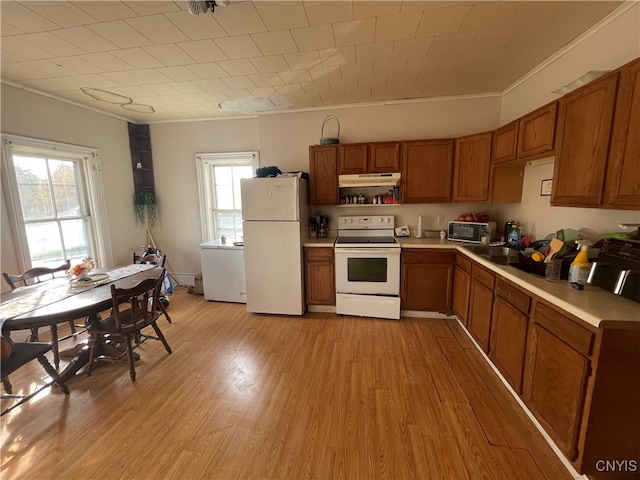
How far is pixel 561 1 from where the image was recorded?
1661mm

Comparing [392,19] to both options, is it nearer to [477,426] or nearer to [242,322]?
[477,426]

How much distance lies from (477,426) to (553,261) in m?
1.19

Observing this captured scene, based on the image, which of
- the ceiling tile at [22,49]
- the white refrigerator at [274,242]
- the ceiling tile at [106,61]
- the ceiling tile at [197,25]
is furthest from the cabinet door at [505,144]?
the ceiling tile at [22,49]

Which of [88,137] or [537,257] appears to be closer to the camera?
[537,257]

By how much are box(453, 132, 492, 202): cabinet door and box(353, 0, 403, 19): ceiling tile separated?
1.82m

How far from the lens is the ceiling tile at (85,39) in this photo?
193 cm

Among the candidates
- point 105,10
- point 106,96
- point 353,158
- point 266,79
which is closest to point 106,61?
point 105,10

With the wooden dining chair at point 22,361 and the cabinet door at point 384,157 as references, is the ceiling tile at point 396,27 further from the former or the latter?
the wooden dining chair at point 22,361

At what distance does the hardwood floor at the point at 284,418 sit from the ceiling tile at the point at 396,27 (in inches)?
109

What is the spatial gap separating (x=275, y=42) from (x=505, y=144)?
2396 mm

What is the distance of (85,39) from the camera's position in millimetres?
2021

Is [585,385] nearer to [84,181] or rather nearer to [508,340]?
[508,340]

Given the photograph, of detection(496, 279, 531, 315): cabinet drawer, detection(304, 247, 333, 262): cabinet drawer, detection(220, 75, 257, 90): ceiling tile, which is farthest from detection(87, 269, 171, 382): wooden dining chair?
detection(496, 279, 531, 315): cabinet drawer

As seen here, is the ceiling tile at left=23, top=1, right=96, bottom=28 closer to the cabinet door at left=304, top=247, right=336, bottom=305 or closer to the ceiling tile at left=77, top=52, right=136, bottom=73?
the ceiling tile at left=77, top=52, right=136, bottom=73
